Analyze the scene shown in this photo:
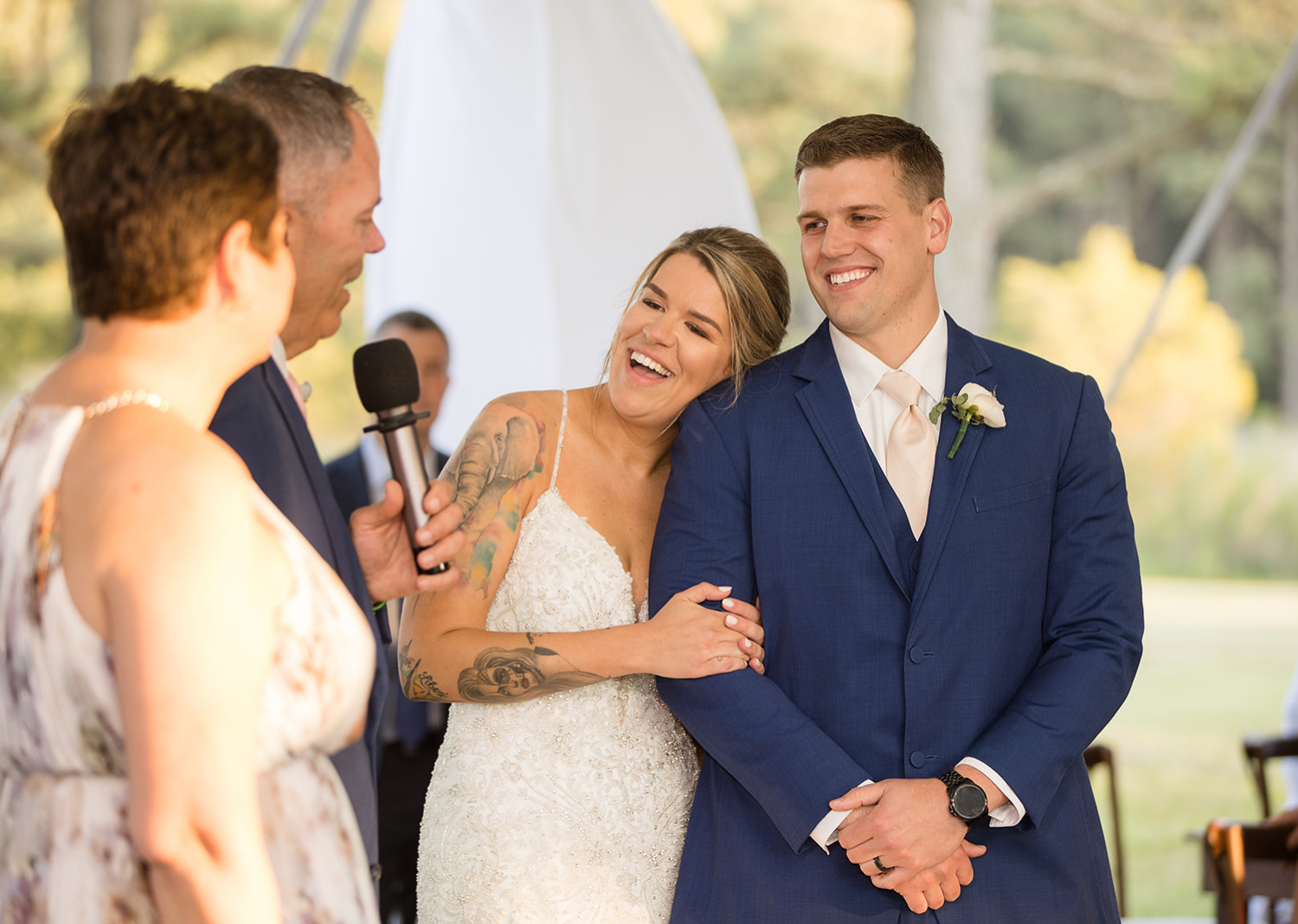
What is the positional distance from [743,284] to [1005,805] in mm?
1151

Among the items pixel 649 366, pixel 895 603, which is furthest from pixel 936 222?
pixel 895 603

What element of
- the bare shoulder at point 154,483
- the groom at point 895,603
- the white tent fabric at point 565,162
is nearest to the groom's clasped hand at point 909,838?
the groom at point 895,603

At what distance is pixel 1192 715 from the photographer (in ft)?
41.0

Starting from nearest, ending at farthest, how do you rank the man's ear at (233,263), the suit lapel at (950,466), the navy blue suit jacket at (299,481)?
1. the man's ear at (233,263)
2. the navy blue suit jacket at (299,481)
3. the suit lapel at (950,466)

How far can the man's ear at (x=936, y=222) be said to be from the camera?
248 centimetres

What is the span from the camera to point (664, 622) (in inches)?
89.0

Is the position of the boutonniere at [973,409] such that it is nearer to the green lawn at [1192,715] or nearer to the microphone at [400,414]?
the microphone at [400,414]

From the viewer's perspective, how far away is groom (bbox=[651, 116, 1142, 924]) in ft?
7.02

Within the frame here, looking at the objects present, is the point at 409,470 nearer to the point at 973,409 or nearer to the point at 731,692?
the point at 731,692

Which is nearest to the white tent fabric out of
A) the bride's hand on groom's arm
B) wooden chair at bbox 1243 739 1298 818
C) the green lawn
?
the bride's hand on groom's arm

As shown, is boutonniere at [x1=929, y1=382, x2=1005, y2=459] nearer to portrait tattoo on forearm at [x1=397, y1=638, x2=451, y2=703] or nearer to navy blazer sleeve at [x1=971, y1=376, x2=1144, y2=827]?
navy blazer sleeve at [x1=971, y1=376, x2=1144, y2=827]

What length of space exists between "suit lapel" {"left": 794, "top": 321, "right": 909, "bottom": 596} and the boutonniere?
0.15 metres

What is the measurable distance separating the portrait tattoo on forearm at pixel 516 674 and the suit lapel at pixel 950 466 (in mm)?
649

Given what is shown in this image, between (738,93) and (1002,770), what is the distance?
12.8 meters
